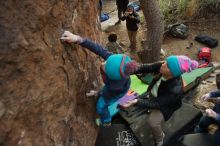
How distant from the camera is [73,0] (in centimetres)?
356

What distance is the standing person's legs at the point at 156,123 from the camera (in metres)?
4.25

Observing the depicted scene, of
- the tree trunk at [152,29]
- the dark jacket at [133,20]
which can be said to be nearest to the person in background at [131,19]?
the dark jacket at [133,20]

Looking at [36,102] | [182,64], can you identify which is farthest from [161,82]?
[36,102]

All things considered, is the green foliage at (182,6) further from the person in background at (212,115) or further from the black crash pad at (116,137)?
the black crash pad at (116,137)

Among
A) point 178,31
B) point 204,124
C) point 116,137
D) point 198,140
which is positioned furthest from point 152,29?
point 116,137

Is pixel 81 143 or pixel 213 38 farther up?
pixel 81 143

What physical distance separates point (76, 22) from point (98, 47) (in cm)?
37

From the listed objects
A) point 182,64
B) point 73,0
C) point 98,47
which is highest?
point 73,0

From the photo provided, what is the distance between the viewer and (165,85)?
3865 millimetres

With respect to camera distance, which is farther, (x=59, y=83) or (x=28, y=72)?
(x=59, y=83)

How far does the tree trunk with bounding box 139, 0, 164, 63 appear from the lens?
7941 millimetres

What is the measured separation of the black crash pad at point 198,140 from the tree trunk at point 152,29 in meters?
3.84

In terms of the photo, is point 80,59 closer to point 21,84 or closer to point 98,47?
point 98,47

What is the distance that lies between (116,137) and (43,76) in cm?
194
